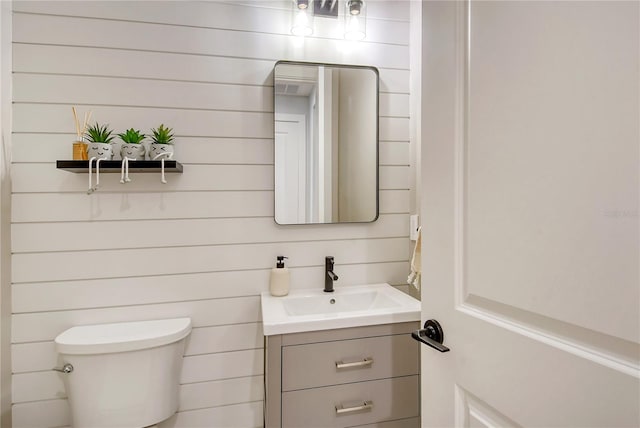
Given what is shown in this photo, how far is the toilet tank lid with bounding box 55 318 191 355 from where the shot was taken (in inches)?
49.5

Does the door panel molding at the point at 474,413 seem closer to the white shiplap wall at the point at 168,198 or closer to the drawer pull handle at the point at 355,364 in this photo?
the drawer pull handle at the point at 355,364

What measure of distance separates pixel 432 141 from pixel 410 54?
1.17 m

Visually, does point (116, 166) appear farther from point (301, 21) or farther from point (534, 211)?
point (534, 211)

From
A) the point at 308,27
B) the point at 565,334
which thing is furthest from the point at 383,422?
the point at 308,27

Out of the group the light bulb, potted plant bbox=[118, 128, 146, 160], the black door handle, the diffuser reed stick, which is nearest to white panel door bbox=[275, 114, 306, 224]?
the light bulb

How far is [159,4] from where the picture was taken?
151cm

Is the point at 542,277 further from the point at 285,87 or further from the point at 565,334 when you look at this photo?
the point at 285,87

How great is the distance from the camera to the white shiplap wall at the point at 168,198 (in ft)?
4.67

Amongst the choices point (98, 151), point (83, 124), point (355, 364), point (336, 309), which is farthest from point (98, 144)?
point (355, 364)

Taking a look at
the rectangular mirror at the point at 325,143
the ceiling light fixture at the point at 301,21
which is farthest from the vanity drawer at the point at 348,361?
the ceiling light fixture at the point at 301,21

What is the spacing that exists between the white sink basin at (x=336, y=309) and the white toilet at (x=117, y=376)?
447 mm

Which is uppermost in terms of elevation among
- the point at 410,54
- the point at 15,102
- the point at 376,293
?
the point at 410,54

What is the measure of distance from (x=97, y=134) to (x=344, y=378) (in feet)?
4.63

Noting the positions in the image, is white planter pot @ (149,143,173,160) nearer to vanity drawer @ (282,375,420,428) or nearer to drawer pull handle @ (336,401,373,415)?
vanity drawer @ (282,375,420,428)
